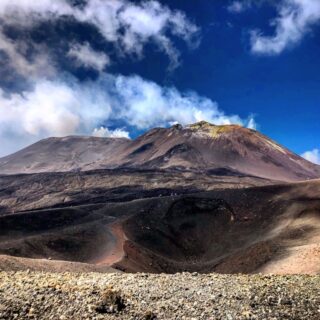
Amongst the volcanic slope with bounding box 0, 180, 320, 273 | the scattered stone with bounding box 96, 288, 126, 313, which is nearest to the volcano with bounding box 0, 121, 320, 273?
the volcanic slope with bounding box 0, 180, 320, 273

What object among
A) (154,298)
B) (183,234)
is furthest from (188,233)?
(154,298)

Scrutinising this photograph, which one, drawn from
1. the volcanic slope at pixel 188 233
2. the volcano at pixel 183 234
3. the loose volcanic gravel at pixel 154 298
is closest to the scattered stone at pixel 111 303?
the loose volcanic gravel at pixel 154 298

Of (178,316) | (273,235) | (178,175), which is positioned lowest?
(178,316)

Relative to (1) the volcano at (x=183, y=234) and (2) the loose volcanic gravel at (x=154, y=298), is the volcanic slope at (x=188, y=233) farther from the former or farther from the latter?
(2) the loose volcanic gravel at (x=154, y=298)

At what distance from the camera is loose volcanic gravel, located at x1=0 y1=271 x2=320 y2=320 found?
12492mm

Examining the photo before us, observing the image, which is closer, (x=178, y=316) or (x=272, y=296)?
(x=178, y=316)

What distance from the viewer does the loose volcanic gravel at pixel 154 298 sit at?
12492 millimetres

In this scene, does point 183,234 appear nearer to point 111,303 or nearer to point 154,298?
point 154,298

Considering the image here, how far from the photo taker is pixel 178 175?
15712 cm

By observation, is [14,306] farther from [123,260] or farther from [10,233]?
[10,233]

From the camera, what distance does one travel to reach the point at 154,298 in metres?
14.3

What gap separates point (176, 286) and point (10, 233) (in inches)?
2134

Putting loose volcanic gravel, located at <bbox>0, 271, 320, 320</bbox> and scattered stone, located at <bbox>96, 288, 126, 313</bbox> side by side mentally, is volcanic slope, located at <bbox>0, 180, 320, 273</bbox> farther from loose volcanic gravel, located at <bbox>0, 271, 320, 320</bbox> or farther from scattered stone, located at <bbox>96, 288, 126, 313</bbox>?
scattered stone, located at <bbox>96, 288, 126, 313</bbox>

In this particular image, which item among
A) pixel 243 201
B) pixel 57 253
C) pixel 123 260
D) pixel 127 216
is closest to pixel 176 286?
pixel 123 260
